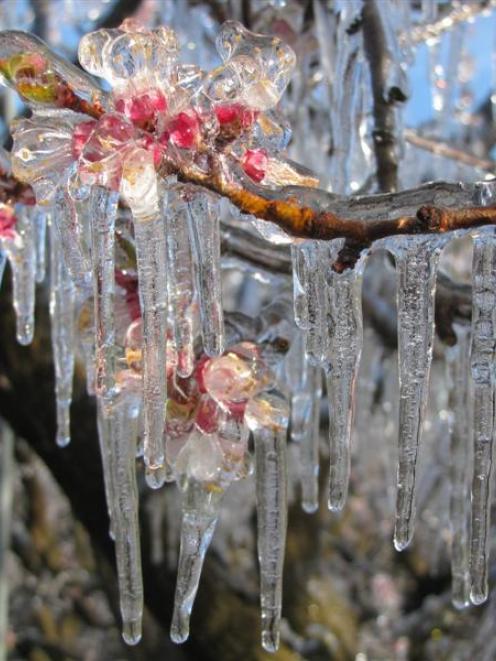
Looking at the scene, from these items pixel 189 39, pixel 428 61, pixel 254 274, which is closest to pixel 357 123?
pixel 254 274

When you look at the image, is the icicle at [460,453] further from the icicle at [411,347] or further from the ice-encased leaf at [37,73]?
the ice-encased leaf at [37,73]

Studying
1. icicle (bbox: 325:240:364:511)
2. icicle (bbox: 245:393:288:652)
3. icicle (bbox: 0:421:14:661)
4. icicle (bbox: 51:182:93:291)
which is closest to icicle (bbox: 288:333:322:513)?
icicle (bbox: 245:393:288:652)

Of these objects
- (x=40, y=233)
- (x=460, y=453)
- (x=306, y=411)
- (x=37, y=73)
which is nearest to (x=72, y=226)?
(x=37, y=73)

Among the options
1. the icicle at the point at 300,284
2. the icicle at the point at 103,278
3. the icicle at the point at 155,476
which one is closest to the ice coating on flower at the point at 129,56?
the icicle at the point at 103,278

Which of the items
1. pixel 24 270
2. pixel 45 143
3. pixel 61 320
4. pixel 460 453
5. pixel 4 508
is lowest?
pixel 4 508

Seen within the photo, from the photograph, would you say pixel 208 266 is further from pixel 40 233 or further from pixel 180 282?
pixel 40 233

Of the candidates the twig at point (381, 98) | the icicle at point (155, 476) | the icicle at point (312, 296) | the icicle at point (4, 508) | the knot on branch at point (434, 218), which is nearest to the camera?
the knot on branch at point (434, 218)
